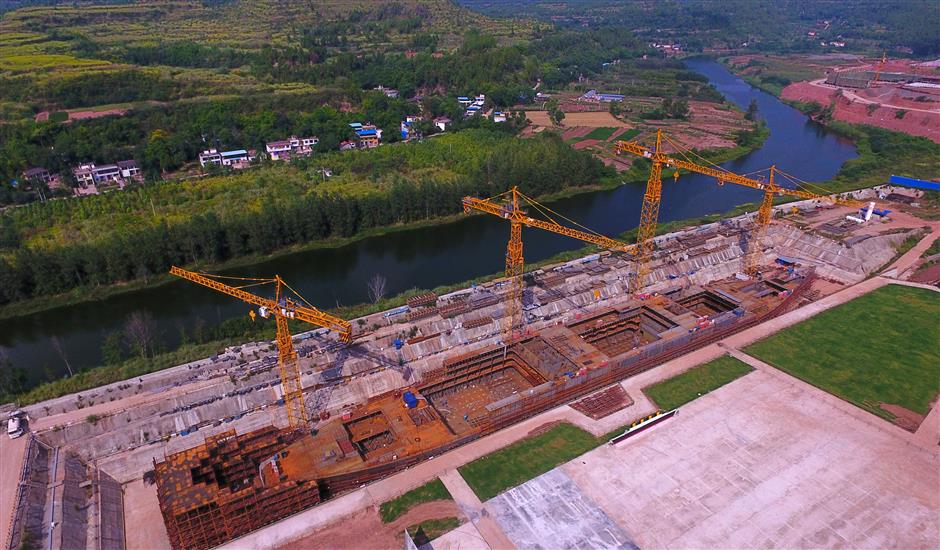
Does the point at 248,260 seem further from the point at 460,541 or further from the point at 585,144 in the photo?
the point at 585,144

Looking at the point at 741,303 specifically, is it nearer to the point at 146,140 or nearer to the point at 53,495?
the point at 53,495

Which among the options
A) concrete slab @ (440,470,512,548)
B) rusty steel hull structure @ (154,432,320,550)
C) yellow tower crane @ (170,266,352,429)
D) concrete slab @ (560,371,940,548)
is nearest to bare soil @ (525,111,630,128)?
concrete slab @ (560,371,940,548)

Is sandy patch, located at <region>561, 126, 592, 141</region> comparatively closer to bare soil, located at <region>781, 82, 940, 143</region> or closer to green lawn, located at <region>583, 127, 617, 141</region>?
green lawn, located at <region>583, 127, 617, 141</region>

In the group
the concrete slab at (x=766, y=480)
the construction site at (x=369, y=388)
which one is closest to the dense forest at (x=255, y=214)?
the construction site at (x=369, y=388)

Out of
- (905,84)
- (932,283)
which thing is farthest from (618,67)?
(932,283)

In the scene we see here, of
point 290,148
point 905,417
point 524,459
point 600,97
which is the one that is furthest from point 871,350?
point 600,97
